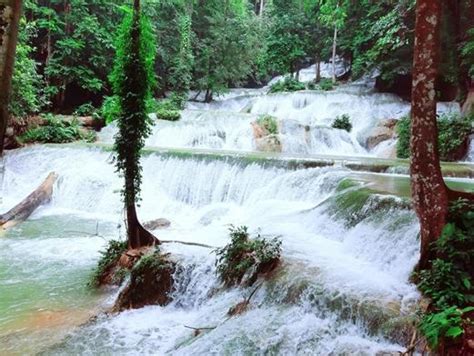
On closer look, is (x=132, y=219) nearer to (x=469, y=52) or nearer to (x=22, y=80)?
(x=22, y=80)

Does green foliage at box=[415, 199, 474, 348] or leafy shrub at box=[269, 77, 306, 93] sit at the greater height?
leafy shrub at box=[269, 77, 306, 93]

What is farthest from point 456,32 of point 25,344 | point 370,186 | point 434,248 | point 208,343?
point 25,344

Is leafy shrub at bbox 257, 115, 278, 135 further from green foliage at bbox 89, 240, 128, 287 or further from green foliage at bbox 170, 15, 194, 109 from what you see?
green foliage at bbox 89, 240, 128, 287

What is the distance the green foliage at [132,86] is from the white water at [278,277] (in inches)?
61.5

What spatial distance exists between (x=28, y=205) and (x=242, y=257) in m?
7.50

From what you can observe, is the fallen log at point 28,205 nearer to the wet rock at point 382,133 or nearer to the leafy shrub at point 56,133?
the leafy shrub at point 56,133

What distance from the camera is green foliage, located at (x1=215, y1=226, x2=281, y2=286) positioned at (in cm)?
567

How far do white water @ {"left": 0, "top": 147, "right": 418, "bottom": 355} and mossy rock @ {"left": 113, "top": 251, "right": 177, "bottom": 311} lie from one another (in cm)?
16

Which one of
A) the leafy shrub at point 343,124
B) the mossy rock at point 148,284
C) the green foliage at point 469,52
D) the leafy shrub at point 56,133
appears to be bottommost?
the mossy rock at point 148,284

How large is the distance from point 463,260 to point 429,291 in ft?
1.42

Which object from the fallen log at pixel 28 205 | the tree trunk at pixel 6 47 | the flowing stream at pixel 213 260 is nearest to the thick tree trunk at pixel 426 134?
the flowing stream at pixel 213 260

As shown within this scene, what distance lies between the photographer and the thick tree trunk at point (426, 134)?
→ 14.0ft

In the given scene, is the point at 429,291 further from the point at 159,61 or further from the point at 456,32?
the point at 159,61

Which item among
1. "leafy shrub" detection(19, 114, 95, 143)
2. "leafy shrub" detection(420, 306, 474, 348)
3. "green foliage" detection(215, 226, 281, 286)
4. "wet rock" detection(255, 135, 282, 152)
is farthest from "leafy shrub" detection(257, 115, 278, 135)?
"leafy shrub" detection(420, 306, 474, 348)
